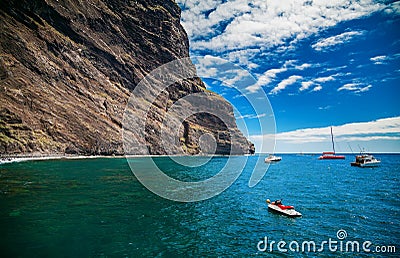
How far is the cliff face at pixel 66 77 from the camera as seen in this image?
89750mm

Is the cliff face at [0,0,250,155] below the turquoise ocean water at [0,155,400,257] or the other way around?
the other way around

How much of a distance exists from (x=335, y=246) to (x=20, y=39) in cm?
13260

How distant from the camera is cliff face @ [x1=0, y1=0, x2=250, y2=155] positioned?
89.8 m

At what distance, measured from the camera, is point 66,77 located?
11456 cm

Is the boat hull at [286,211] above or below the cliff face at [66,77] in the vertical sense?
below

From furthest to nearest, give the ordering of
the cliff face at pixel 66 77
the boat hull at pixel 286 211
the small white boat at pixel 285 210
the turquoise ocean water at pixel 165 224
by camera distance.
A: the cliff face at pixel 66 77
the small white boat at pixel 285 210
the boat hull at pixel 286 211
the turquoise ocean water at pixel 165 224

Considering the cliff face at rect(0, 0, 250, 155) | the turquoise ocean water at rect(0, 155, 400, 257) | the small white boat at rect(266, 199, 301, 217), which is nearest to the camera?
the turquoise ocean water at rect(0, 155, 400, 257)

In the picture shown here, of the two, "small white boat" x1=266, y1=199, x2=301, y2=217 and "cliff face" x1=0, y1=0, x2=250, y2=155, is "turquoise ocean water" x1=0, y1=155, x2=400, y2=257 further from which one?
"cliff face" x1=0, y1=0, x2=250, y2=155

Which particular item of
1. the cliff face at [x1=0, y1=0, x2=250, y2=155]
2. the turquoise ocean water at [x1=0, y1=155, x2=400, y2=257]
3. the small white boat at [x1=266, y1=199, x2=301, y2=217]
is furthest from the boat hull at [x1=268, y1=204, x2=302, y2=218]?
the cliff face at [x1=0, y1=0, x2=250, y2=155]

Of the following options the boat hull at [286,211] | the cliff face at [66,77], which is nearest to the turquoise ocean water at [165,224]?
the boat hull at [286,211]

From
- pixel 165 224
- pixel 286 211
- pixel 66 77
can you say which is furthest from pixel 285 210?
pixel 66 77

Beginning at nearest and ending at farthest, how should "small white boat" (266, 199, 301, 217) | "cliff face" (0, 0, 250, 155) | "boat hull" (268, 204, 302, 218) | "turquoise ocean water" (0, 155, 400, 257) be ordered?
"turquoise ocean water" (0, 155, 400, 257) < "boat hull" (268, 204, 302, 218) < "small white boat" (266, 199, 301, 217) < "cliff face" (0, 0, 250, 155)

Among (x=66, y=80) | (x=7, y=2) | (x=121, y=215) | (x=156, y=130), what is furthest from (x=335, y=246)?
(x=7, y=2)

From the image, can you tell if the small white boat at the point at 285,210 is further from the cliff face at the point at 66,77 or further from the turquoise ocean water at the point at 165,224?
the cliff face at the point at 66,77
